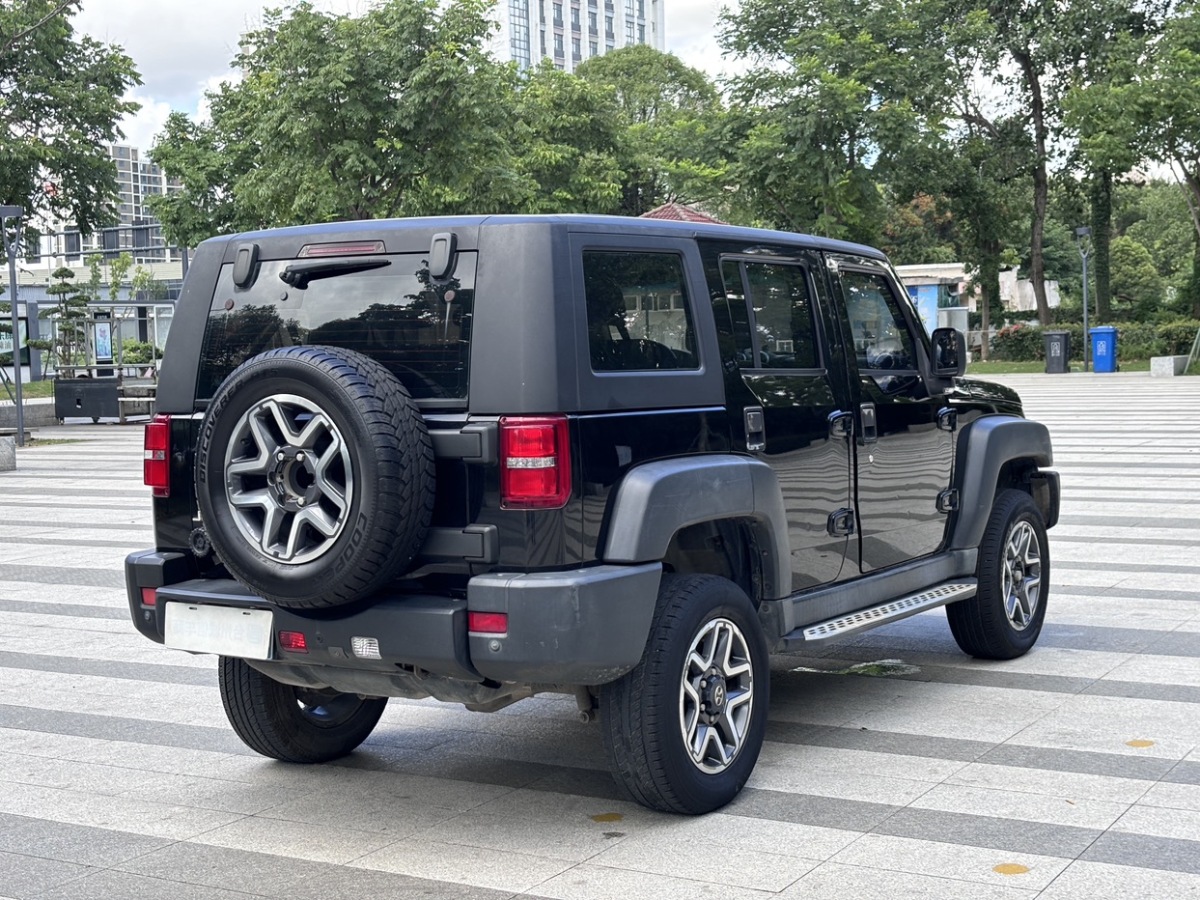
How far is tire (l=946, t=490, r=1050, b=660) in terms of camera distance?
22.1 feet

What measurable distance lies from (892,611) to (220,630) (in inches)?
104

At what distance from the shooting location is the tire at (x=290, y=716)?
541 cm

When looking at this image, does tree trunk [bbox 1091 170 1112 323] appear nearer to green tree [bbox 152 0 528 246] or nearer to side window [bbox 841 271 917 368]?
green tree [bbox 152 0 528 246]

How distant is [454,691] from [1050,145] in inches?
1929

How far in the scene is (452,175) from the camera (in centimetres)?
2922

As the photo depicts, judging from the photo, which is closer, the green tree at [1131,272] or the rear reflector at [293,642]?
the rear reflector at [293,642]

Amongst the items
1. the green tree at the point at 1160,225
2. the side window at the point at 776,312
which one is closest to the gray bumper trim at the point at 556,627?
the side window at the point at 776,312

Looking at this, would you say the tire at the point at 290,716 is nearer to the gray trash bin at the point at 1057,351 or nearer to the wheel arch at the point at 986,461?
the wheel arch at the point at 986,461

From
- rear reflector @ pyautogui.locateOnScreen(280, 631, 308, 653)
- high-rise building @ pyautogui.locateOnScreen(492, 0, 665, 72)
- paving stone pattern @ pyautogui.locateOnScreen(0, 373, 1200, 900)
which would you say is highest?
high-rise building @ pyautogui.locateOnScreen(492, 0, 665, 72)

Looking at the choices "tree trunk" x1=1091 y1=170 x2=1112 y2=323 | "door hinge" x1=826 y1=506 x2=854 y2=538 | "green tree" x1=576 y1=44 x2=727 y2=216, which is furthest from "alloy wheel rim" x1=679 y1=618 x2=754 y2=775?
"tree trunk" x1=1091 y1=170 x2=1112 y2=323

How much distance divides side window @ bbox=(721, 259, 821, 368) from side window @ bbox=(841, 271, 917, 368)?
369 mm

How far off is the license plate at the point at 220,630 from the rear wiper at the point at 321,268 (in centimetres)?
109

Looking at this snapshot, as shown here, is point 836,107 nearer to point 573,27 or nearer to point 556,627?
point 556,627

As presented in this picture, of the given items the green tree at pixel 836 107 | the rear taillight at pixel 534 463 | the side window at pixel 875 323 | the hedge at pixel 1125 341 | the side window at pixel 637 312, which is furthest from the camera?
the green tree at pixel 836 107
